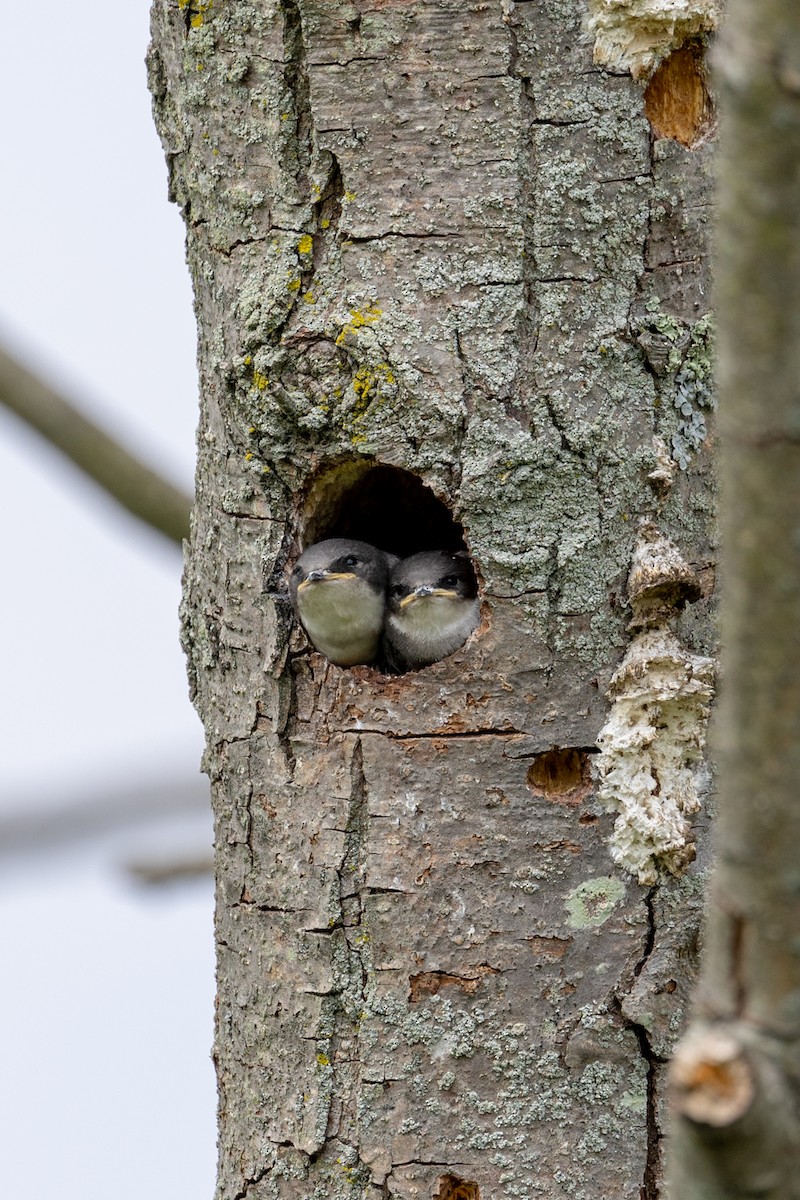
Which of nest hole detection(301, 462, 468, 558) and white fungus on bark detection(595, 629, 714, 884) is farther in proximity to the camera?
nest hole detection(301, 462, 468, 558)

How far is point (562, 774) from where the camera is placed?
9.06 feet

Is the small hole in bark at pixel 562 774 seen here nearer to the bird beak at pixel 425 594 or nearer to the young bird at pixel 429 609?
the young bird at pixel 429 609

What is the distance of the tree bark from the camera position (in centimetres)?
105

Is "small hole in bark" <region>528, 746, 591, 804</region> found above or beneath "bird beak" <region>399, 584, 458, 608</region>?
beneath

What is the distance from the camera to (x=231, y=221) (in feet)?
9.55

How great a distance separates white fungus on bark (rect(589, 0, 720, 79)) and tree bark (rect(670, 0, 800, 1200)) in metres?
1.73

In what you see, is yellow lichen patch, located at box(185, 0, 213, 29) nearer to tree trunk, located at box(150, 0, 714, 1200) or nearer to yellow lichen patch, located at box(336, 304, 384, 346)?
tree trunk, located at box(150, 0, 714, 1200)

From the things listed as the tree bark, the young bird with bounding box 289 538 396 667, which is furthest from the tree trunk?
the tree bark

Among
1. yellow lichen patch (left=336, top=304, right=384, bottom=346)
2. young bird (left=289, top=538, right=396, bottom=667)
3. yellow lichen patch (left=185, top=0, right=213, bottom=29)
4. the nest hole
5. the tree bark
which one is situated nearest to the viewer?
the tree bark

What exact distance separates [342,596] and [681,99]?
147cm

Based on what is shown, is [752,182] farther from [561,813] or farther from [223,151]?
[223,151]

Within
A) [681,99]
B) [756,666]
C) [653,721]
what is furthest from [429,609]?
[756,666]

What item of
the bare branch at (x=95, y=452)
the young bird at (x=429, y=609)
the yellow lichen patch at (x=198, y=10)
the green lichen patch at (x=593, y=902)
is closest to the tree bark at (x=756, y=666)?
the green lichen patch at (x=593, y=902)

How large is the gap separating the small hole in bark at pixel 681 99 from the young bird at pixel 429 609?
1.31 meters
